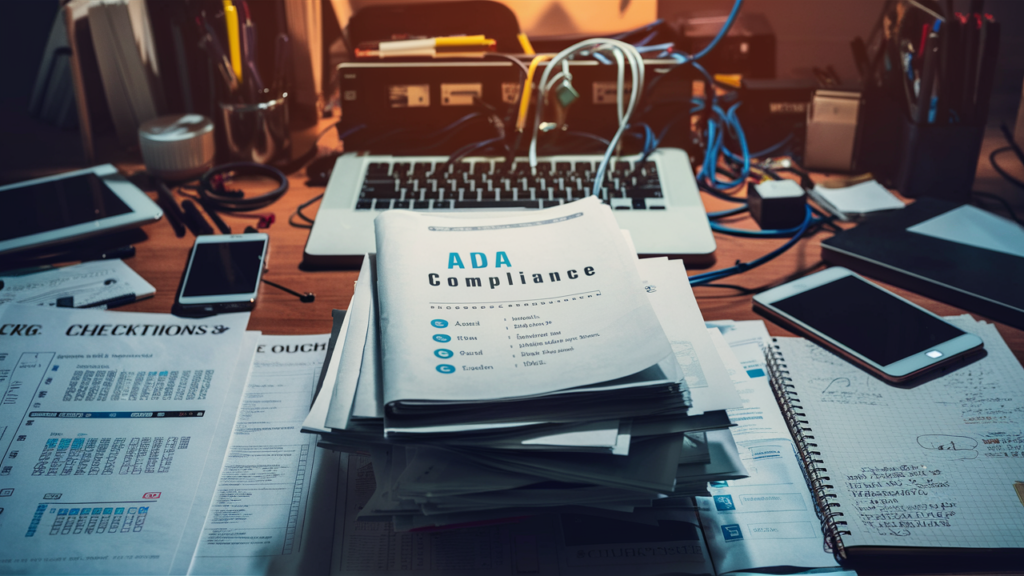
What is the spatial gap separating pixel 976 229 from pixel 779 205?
9.2 inches

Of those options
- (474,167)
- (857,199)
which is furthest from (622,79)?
(857,199)

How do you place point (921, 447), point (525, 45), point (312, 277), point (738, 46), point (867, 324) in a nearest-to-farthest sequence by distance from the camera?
point (921, 447) < point (867, 324) < point (312, 277) < point (525, 45) < point (738, 46)

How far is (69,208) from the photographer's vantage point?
87 cm

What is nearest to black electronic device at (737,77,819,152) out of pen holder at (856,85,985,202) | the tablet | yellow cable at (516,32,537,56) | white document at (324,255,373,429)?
pen holder at (856,85,985,202)

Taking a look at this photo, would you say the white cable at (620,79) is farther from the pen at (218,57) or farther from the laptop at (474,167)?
the pen at (218,57)

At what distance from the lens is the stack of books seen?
0.46m

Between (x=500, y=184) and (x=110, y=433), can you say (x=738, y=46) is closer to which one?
(x=500, y=184)

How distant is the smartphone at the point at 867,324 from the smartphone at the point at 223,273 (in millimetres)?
579

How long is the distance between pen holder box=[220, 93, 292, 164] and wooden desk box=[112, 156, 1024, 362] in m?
0.13

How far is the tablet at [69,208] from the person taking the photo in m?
0.82

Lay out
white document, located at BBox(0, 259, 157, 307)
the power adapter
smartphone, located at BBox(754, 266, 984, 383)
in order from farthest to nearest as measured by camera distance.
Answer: the power adapter → white document, located at BBox(0, 259, 157, 307) → smartphone, located at BBox(754, 266, 984, 383)

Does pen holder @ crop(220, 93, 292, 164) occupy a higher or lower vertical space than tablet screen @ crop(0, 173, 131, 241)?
higher

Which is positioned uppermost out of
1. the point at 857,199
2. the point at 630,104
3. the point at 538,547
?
the point at 630,104

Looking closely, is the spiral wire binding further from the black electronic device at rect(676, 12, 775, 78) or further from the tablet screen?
the tablet screen
